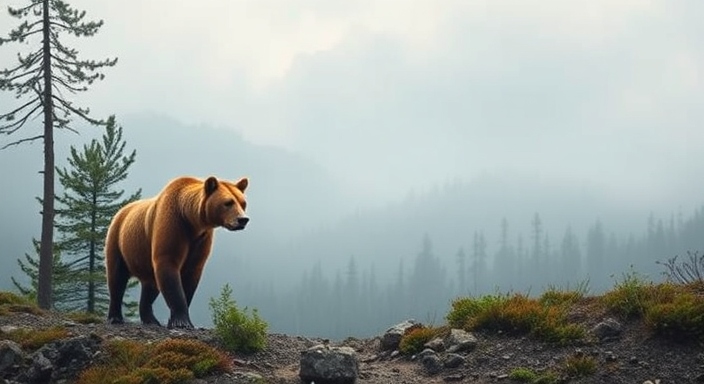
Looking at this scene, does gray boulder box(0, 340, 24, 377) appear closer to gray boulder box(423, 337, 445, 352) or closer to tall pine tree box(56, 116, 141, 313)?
gray boulder box(423, 337, 445, 352)

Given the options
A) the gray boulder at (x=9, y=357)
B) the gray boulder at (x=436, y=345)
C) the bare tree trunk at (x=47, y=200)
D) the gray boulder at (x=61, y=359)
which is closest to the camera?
the gray boulder at (x=61, y=359)

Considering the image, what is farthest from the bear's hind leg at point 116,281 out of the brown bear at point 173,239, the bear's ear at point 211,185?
the bear's ear at point 211,185

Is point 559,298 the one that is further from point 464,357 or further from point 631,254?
point 631,254

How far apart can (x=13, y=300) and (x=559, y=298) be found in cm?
1142

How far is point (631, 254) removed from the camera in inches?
7106

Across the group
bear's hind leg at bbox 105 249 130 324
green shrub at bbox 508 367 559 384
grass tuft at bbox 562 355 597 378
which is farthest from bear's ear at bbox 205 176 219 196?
grass tuft at bbox 562 355 597 378

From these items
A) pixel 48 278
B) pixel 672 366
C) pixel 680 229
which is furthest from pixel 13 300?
pixel 680 229

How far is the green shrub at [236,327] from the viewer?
992 centimetres

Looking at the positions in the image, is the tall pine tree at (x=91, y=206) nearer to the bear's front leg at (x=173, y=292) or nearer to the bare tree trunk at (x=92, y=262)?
the bare tree trunk at (x=92, y=262)

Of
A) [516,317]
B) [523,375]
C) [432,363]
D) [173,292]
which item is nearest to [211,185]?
[173,292]

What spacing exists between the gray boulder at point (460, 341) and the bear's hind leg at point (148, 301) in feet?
18.9

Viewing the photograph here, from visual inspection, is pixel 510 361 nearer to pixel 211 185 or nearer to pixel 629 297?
pixel 629 297

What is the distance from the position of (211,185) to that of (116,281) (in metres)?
3.45

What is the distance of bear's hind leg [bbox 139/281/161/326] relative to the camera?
12.7 meters
